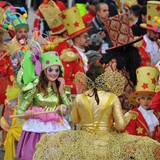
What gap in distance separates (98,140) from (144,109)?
68.7 inches

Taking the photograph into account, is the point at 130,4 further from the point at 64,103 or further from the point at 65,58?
the point at 64,103

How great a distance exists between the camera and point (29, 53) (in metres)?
9.30

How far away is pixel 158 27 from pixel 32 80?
1974 mm

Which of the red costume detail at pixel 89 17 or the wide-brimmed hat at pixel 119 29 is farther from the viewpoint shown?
the red costume detail at pixel 89 17

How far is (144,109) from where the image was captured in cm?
900

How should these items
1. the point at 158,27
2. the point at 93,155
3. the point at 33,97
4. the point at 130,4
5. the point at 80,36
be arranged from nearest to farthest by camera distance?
the point at 93,155
the point at 33,97
the point at 158,27
the point at 80,36
the point at 130,4

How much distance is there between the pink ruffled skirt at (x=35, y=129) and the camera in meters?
8.70

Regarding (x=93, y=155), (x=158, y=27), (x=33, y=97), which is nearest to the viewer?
(x=93, y=155)

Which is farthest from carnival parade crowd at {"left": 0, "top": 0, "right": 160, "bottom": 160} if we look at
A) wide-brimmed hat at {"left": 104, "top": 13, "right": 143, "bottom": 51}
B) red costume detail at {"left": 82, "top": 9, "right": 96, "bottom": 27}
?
red costume detail at {"left": 82, "top": 9, "right": 96, "bottom": 27}

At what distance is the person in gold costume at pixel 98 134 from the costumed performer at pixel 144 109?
4.07ft

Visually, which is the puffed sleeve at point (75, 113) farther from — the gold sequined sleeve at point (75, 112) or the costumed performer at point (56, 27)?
the costumed performer at point (56, 27)

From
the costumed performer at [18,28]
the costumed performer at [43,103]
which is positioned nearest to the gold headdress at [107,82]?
the costumed performer at [43,103]

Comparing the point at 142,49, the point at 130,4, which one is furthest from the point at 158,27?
the point at 130,4

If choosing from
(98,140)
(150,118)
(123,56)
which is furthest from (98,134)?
(123,56)
